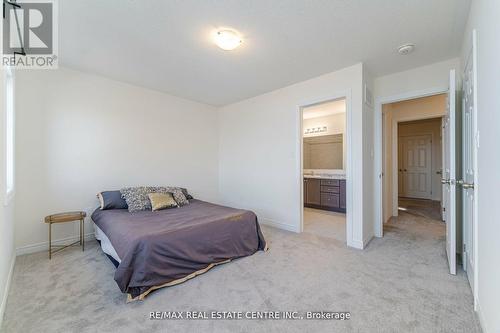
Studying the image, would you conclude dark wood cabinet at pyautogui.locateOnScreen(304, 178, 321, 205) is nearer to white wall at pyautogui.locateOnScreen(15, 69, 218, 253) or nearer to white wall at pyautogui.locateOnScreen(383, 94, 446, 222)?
white wall at pyautogui.locateOnScreen(383, 94, 446, 222)

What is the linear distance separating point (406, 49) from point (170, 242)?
327 centimetres

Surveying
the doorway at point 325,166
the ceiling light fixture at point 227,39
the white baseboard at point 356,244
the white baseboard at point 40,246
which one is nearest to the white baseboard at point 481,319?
the white baseboard at point 356,244

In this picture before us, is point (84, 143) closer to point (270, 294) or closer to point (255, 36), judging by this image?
Result: point (255, 36)

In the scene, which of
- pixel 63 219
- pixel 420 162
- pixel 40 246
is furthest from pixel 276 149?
pixel 420 162

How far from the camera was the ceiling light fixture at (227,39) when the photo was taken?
7.27ft

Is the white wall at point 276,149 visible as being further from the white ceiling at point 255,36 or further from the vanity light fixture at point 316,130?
the vanity light fixture at point 316,130

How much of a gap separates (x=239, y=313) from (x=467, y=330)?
1525 mm

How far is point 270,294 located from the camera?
6.21 feet

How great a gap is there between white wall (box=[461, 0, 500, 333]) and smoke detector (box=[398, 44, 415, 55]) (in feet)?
2.72

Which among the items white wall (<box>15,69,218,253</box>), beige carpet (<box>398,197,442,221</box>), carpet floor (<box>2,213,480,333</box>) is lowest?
carpet floor (<box>2,213,480,333</box>)

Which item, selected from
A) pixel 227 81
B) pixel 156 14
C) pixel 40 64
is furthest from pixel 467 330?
pixel 40 64

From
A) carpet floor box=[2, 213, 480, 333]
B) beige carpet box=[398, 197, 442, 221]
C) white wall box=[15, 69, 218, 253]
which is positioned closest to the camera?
carpet floor box=[2, 213, 480, 333]

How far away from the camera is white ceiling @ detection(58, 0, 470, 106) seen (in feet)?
6.22

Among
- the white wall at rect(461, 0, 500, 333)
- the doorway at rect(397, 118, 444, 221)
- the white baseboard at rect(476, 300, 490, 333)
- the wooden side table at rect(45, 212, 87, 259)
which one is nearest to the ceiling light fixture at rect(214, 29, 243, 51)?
the white wall at rect(461, 0, 500, 333)
